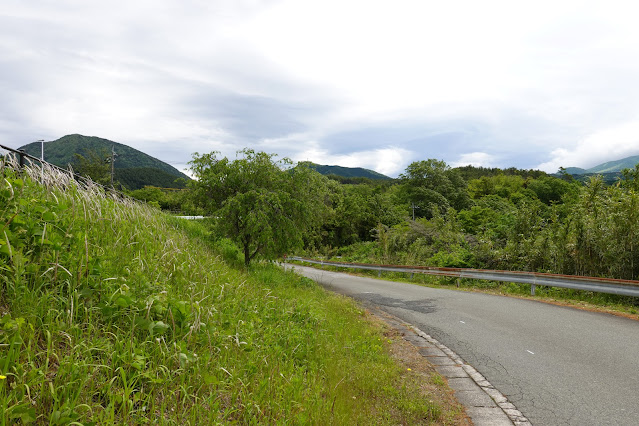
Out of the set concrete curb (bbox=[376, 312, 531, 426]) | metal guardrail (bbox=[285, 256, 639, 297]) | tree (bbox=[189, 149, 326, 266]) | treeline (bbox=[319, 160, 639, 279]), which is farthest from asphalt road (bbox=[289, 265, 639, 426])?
tree (bbox=[189, 149, 326, 266])

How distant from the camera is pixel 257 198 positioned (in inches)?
462

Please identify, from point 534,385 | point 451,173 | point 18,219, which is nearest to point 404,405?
point 534,385

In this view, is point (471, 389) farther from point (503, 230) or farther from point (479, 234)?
point (479, 234)

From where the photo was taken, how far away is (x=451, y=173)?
3123 inches

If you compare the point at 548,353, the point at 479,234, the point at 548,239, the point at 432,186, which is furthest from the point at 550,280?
the point at 432,186

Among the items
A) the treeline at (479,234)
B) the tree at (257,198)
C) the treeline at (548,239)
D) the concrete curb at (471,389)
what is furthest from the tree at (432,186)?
the concrete curb at (471,389)

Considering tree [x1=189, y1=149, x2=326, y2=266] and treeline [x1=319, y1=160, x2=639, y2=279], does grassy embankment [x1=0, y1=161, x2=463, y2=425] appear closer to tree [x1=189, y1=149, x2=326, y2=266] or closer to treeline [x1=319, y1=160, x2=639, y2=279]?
tree [x1=189, y1=149, x2=326, y2=266]

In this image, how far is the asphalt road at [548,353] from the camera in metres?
4.21

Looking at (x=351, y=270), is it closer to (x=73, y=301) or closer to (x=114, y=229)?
(x=114, y=229)

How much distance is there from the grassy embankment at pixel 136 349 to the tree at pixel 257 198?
20.6ft

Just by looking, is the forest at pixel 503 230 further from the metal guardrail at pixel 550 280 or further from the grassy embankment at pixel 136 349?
the grassy embankment at pixel 136 349

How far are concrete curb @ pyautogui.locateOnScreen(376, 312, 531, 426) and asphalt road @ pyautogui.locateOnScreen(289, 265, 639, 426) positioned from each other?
0.44 feet

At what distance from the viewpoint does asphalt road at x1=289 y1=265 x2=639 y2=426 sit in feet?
13.8

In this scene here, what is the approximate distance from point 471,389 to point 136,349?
13.9 ft
